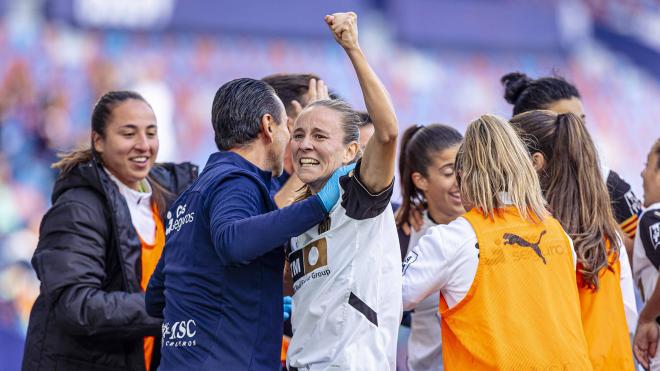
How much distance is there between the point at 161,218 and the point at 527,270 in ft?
6.36

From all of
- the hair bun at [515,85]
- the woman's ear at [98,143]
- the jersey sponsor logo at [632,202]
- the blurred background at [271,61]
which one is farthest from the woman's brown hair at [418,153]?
the blurred background at [271,61]

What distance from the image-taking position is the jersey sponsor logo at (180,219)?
3205mm

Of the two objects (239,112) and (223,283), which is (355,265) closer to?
(223,283)

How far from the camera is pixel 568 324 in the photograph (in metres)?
3.14

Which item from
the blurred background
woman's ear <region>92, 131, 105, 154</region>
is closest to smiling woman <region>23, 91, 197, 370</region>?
woman's ear <region>92, 131, 105, 154</region>

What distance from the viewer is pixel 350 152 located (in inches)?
130

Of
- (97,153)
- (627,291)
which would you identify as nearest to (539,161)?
(627,291)

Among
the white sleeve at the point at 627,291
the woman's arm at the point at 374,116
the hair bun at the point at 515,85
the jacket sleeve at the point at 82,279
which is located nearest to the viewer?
the woman's arm at the point at 374,116

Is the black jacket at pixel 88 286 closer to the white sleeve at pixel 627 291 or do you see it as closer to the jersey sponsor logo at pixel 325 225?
the jersey sponsor logo at pixel 325 225

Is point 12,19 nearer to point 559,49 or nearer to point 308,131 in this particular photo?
point 559,49

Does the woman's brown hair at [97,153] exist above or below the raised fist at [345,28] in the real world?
above

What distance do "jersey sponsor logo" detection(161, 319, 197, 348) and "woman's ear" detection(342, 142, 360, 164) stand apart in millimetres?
758

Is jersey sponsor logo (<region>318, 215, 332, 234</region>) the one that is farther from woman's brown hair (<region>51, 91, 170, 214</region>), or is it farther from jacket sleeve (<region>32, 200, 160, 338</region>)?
woman's brown hair (<region>51, 91, 170, 214</region>)

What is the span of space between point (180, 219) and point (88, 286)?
3.04 feet
